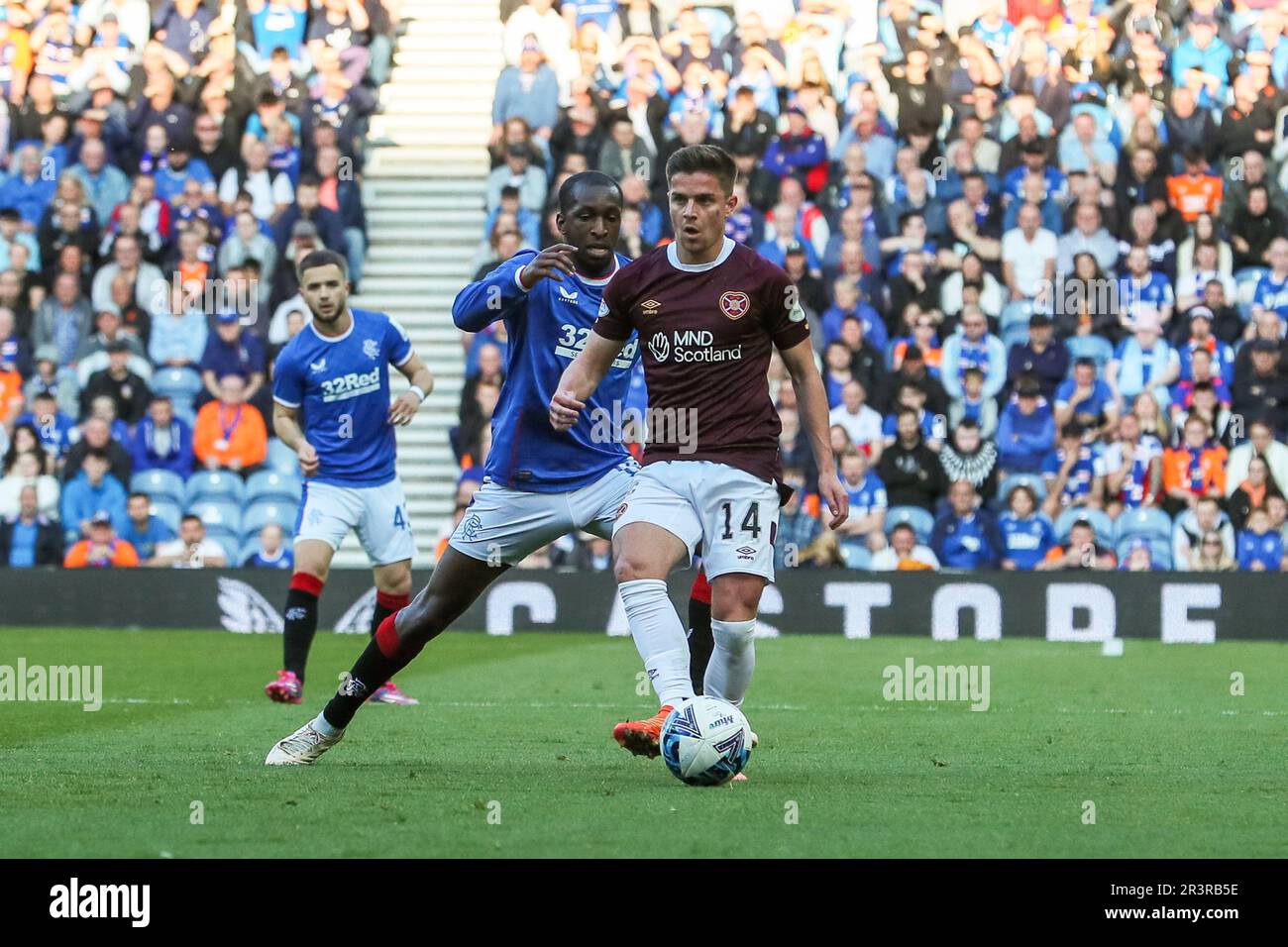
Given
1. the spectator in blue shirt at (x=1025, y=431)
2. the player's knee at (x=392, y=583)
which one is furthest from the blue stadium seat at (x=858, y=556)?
the player's knee at (x=392, y=583)

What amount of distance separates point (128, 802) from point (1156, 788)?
369 cm

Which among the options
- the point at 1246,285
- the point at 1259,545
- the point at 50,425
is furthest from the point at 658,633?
the point at 50,425

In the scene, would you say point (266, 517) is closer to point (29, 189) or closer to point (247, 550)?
point (247, 550)

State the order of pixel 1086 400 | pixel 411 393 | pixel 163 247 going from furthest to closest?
pixel 163 247 → pixel 1086 400 → pixel 411 393

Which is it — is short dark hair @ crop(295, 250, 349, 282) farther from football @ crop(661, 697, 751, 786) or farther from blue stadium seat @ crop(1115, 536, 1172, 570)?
blue stadium seat @ crop(1115, 536, 1172, 570)

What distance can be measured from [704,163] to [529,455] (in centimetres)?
163

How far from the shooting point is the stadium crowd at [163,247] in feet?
62.4

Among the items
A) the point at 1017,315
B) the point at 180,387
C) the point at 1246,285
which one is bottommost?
the point at 180,387

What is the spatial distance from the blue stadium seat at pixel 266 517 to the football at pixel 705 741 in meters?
11.8

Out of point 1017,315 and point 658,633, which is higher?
point 1017,315

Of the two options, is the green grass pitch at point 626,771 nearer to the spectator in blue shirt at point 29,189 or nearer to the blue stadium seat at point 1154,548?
the blue stadium seat at point 1154,548

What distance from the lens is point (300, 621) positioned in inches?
460

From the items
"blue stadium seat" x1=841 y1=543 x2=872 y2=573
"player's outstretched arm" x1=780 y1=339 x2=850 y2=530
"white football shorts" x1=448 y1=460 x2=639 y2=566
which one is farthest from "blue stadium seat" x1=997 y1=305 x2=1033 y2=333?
"player's outstretched arm" x1=780 y1=339 x2=850 y2=530

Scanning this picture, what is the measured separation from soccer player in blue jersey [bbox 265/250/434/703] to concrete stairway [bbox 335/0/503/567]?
7.67 m
